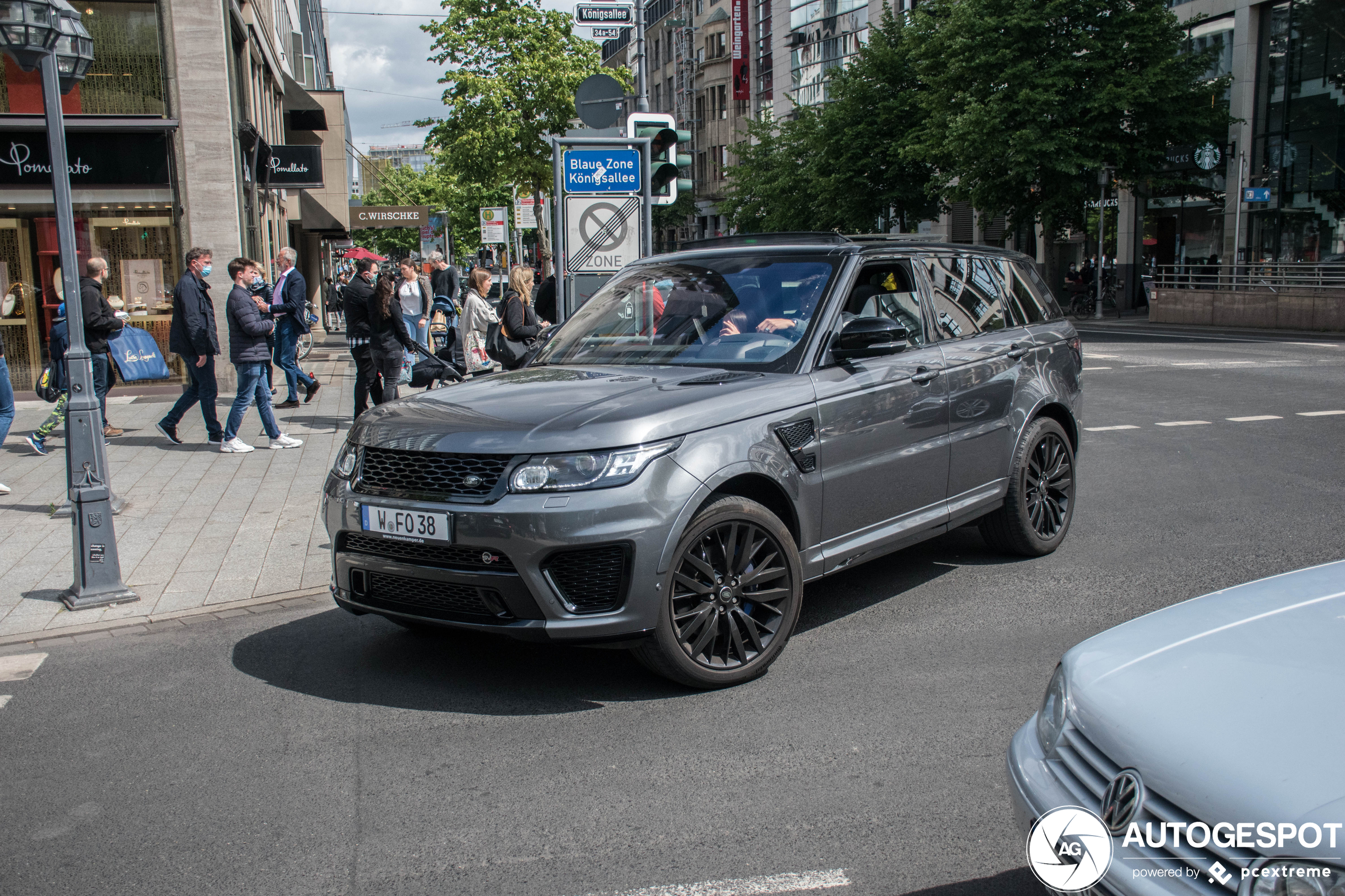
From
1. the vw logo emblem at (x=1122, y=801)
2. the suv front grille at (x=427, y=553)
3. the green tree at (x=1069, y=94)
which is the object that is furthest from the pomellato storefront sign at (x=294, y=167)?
the vw logo emblem at (x=1122, y=801)

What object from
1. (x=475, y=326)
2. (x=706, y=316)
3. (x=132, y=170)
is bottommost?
(x=475, y=326)

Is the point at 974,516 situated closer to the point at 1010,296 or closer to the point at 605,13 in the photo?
the point at 1010,296

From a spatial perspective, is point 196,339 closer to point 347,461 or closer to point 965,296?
point 347,461

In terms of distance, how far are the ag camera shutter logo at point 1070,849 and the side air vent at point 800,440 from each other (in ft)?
7.93

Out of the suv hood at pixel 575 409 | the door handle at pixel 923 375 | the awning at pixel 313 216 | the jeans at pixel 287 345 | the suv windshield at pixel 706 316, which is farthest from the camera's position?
the awning at pixel 313 216

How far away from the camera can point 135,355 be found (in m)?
10.9

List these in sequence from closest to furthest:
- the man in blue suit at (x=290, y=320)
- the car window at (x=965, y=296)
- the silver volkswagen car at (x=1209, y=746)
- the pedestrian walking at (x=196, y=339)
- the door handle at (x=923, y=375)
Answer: the silver volkswagen car at (x=1209, y=746)
the door handle at (x=923, y=375)
the car window at (x=965, y=296)
the pedestrian walking at (x=196, y=339)
the man in blue suit at (x=290, y=320)

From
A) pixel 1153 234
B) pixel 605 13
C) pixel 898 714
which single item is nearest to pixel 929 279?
pixel 898 714

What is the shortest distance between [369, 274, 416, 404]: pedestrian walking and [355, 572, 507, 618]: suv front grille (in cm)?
721

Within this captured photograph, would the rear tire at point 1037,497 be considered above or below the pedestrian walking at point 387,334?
below

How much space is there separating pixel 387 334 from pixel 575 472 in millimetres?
7998

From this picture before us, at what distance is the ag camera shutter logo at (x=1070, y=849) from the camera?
2.17 meters

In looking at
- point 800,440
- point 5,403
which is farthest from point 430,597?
point 5,403

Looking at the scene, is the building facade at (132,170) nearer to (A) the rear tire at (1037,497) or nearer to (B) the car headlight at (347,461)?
(B) the car headlight at (347,461)
